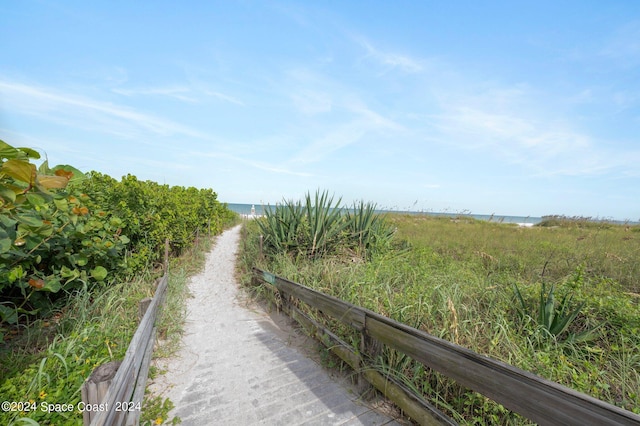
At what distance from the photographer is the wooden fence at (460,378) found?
1.18m

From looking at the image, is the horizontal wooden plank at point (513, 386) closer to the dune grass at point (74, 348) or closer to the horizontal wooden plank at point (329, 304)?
the horizontal wooden plank at point (329, 304)

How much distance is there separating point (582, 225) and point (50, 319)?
65.8 ft

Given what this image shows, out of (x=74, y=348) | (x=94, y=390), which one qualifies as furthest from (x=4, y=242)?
(x=74, y=348)

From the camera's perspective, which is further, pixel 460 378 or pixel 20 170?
pixel 460 378

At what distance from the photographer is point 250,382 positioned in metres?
2.77

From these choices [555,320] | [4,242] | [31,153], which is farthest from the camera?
[555,320]

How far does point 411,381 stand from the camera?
2.27 meters

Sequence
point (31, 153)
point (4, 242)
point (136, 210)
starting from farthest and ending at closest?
point (136, 210), point (4, 242), point (31, 153)

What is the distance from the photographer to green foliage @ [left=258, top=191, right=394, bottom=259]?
5516 millimetres

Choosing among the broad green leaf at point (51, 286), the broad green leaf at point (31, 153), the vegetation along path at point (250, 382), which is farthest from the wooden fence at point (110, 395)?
the broad green leaf at point (51, 286)

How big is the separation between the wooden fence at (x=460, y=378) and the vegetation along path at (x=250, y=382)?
31 cm

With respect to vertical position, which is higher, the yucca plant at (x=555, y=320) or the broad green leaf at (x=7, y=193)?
the broad green leaf at (x=7, y=193)

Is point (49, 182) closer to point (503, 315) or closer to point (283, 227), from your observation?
point (503, 315)

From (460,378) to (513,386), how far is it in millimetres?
329
